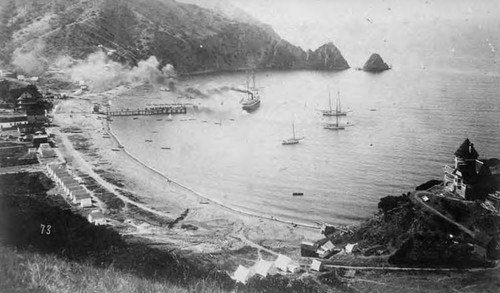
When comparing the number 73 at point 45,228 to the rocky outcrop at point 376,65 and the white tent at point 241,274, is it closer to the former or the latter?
the white tent at point 241,274

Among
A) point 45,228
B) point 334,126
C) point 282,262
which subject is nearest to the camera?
point 45,228

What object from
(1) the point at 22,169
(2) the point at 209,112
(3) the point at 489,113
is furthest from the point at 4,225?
(3) the point at 489,113

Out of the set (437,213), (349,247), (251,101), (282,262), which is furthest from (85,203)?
(251,101)

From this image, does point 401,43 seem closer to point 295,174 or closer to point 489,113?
point 489,113

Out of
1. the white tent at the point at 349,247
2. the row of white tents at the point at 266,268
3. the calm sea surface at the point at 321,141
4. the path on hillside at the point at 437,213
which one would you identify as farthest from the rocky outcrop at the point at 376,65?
the row of white tents at the point at 266,268

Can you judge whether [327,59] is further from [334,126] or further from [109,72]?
[334,126]

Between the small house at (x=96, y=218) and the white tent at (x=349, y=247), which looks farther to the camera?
the small house at (x=96, y=218)
